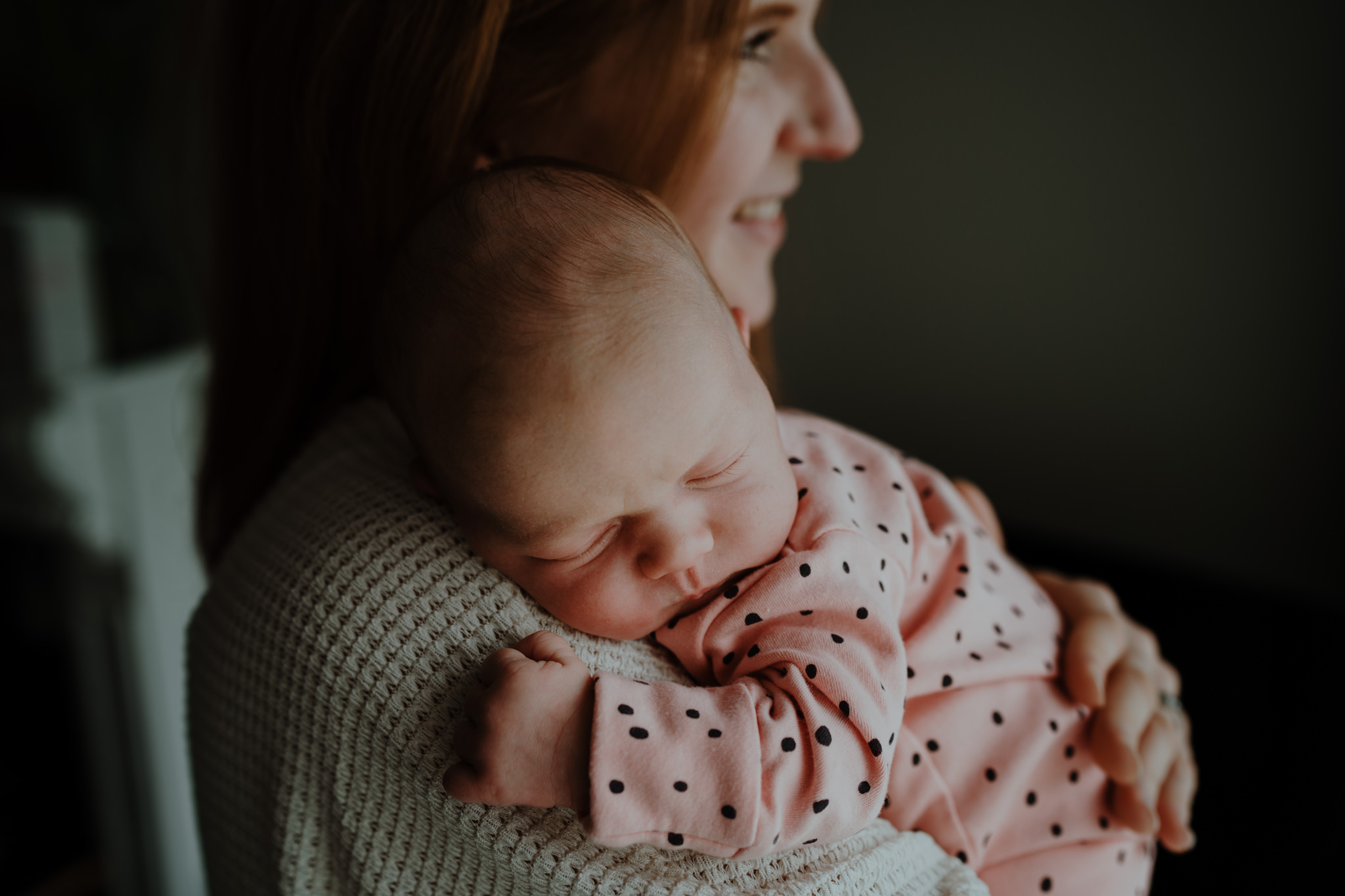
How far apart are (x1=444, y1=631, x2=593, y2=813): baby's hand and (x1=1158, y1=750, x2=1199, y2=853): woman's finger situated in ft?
2.15

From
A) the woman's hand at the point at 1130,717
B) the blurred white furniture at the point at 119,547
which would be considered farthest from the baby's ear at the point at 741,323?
the blurred white furniture at the point at 119,547

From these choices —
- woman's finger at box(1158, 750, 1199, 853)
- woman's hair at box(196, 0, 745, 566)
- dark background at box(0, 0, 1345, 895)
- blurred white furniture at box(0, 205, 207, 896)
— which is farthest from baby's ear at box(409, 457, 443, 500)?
blurred white furniture at box(0, 205, 207, 896)

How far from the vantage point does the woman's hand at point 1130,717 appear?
79 cm

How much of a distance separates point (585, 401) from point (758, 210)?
0.54m

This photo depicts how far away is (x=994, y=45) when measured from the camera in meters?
2.13

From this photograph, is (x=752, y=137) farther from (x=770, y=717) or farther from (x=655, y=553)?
(x=770, y=717)

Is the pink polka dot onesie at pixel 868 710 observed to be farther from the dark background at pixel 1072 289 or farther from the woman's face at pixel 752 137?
the dark background at pixel 1072 289

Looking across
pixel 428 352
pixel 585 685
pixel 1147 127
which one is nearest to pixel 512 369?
pixel 428 352

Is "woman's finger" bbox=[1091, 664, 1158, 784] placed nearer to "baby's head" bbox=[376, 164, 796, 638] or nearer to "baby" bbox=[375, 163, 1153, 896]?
"baby" bbox=[375, 163, 1153, 896]

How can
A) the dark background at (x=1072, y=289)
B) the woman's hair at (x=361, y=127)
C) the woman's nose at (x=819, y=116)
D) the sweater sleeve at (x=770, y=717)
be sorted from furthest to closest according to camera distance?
the dark background at (x=1072, y=289) → the woman's nose at (x=819, y=116) → the woman's hair at (x=361, y=127) → the sweater sleeve at (x=770, y=717)

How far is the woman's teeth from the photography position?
1.02m

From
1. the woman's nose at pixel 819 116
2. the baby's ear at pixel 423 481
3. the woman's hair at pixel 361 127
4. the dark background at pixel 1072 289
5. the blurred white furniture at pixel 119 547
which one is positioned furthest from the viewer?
the blurred white furniture at pixel 119 547

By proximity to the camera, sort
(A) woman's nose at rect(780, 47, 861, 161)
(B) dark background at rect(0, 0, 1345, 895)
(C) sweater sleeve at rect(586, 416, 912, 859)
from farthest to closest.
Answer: (B) dark background at rect(0, 0, 1345, 895) → (A) woman's nose at rect(780, 47, 861, 161) → (C) sweater sleeve at rect(586, 416, 912, 859)

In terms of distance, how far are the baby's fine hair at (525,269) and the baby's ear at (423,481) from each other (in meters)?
0.06
